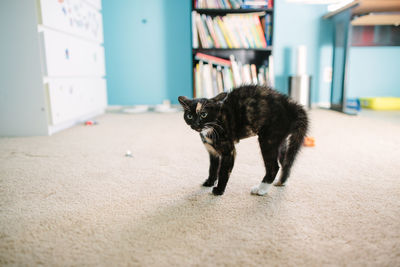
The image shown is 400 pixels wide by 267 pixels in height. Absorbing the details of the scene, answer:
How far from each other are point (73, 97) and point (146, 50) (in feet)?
3.61

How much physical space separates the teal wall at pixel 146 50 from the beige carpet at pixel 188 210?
166cm

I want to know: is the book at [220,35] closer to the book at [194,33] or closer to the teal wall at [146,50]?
the book at [194,33]

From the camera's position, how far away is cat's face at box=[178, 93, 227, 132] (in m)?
1.00

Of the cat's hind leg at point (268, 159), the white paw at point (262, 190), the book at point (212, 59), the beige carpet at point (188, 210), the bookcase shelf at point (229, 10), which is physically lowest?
the beige carpet at point (188, 210)

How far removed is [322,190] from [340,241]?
1.13 feet

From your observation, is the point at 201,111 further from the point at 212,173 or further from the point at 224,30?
the point at 224,30

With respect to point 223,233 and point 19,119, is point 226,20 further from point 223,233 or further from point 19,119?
point 223,233

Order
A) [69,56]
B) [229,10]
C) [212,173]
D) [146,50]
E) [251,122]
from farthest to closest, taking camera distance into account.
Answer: [146,50], [229,10], [69,56], [212,173], [251,122]

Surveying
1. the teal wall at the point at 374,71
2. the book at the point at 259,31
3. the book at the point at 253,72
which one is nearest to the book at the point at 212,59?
the book at the point at 253,72

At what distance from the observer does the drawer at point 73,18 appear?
1.95 meters

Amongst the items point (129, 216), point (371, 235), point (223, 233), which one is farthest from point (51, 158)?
point (371, 235)

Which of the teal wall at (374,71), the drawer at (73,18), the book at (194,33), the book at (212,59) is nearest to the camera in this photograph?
the drawer at (73,18)

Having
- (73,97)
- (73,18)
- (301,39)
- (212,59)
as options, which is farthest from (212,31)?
(73,97)

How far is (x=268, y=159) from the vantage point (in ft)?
3.32
